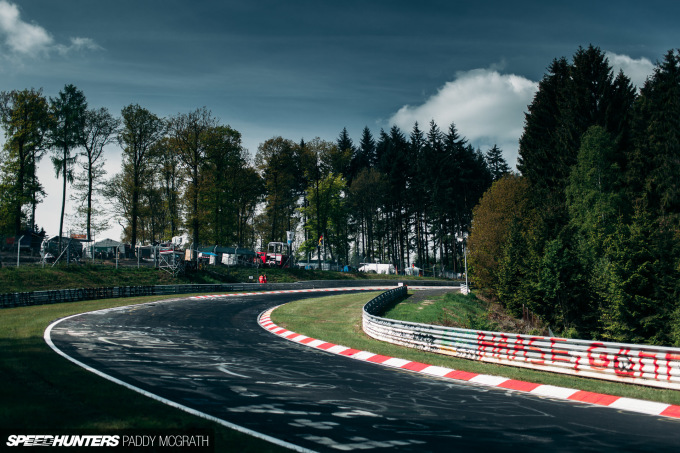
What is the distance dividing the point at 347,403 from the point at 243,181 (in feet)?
192

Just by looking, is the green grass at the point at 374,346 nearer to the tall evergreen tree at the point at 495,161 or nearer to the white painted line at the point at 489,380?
the white painted line at the point at 489,380

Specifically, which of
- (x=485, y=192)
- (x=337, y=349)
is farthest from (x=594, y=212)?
(x=337, y=349)

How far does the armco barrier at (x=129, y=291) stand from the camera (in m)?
30.4

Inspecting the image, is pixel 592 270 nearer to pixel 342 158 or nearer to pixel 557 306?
pixel 557 306

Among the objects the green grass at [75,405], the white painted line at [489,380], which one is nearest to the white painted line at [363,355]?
the white painted line at [489,380]

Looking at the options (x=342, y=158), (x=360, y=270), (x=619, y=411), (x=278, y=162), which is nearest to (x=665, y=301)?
(x=619, y=411)

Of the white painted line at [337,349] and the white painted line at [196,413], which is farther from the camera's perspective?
the white painted line at [337,349]

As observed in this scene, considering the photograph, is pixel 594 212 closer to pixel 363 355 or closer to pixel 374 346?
pixel 374 346

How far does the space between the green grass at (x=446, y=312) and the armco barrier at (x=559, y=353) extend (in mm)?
6108

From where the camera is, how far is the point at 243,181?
214ft

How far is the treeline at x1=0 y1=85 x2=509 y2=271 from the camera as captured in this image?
153 ft

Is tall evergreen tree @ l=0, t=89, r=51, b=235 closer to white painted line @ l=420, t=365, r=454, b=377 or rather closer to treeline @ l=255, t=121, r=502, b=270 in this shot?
treeline @ l=255, t=121, r=502, b=270

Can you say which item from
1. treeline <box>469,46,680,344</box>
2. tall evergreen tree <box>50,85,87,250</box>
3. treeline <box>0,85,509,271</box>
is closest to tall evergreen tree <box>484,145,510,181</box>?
treeline <box>0,85,509,271</box>

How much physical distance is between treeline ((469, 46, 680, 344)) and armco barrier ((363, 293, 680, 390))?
1557 centimetres
